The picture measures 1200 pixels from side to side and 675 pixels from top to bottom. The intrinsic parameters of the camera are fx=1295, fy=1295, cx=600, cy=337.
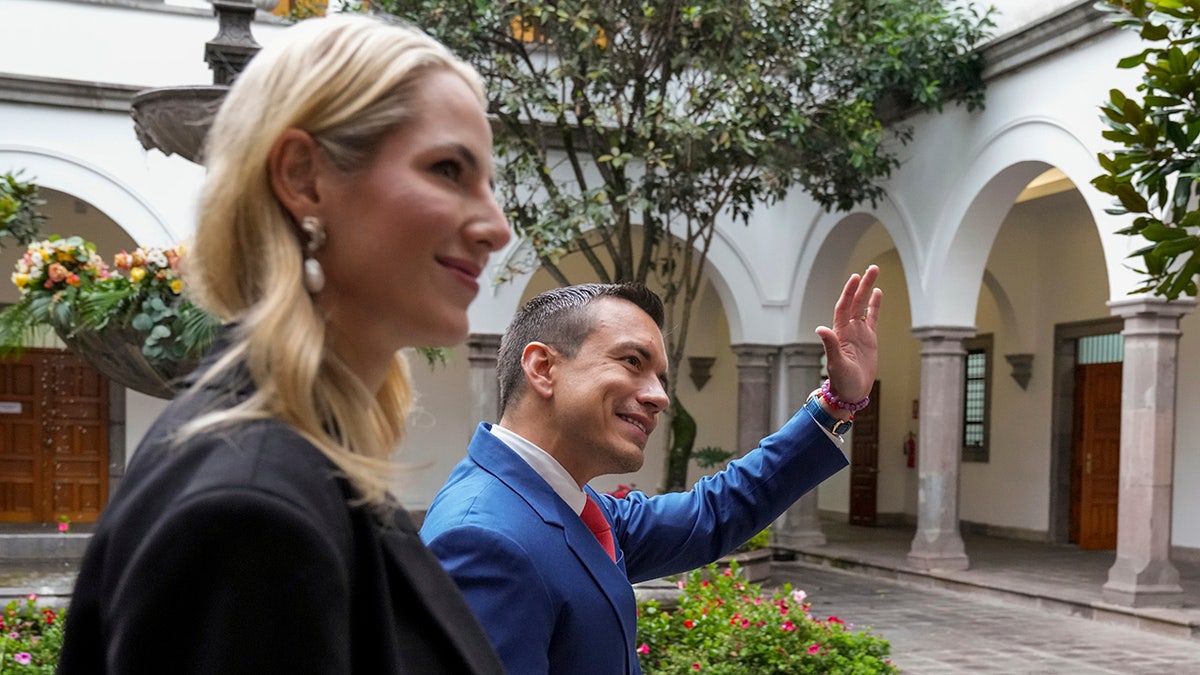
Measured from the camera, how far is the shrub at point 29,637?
479 cm

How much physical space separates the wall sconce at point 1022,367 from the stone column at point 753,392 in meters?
3.51

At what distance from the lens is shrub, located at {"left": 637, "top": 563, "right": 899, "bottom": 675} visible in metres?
5.89

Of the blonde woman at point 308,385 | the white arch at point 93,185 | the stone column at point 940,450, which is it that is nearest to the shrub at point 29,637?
the blonde woman at point 308,385

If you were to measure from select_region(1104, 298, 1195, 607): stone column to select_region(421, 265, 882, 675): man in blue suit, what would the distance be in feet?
30.0

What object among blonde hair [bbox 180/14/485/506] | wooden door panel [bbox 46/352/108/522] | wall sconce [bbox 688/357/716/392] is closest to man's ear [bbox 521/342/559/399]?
blonde hair [bbox 180/14/485/506]

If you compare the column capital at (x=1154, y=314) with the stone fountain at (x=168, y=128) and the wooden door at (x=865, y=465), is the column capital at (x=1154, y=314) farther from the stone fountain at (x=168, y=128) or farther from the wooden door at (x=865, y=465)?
the wooden door at (x=865, y=465)

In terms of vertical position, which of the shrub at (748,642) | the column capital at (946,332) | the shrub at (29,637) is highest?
the column capital at (946,332)

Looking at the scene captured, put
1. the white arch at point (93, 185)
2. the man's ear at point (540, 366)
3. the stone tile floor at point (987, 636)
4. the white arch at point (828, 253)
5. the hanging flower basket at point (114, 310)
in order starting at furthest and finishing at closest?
the white arch at point (828, 253), the white arch at point (93, 185), the stone tile floor at point (987, 636), the hanging flower basket at point (114, 310), the man's ear at point (540, 366)

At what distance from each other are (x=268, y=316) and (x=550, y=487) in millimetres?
1235

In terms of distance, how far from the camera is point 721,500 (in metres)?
2.54

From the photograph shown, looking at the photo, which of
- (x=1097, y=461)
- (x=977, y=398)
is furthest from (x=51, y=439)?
(x=1097, y=461)

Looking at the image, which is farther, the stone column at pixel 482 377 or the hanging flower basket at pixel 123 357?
the stone column at pixel 482 377

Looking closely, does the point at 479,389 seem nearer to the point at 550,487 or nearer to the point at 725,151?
the point at 725,151

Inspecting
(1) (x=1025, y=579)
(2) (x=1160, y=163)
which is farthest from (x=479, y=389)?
(2) (x=1160, y=163)
